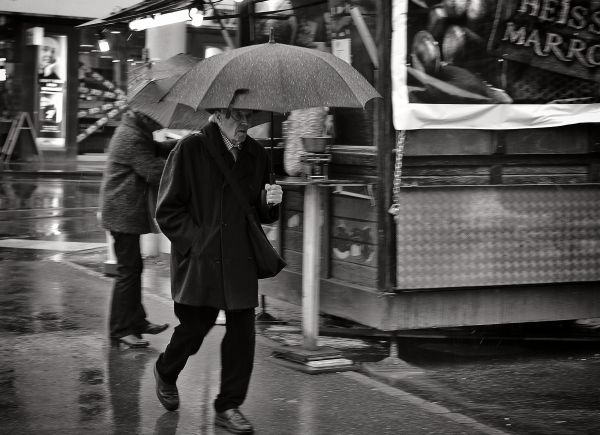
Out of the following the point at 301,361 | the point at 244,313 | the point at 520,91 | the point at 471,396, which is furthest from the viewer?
the point at 520,91

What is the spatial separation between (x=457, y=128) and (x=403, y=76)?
23.5 inches

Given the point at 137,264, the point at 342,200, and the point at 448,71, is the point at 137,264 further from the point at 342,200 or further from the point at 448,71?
the point at 448,71

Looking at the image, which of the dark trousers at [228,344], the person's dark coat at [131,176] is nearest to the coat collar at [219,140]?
the dark trousers at [228,344]

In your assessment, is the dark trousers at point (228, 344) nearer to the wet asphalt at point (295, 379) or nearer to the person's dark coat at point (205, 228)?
the person's dark coat at point (205, 228)

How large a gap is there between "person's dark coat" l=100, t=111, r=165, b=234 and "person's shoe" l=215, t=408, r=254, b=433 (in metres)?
2.16

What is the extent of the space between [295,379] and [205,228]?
5.26 ft

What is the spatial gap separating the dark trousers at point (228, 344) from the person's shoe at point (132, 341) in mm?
1811

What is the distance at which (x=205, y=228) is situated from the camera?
18.6 feet

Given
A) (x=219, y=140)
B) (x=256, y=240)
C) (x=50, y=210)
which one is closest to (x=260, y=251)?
(x=256, y=240)

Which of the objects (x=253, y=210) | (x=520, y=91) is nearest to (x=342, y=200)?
(x=520, y=91)

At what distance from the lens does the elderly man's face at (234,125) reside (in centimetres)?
575

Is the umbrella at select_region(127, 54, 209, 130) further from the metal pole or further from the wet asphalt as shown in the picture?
the wet asphalt

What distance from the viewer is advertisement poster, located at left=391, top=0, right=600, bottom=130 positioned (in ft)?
23.9

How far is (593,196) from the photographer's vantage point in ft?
26.2
